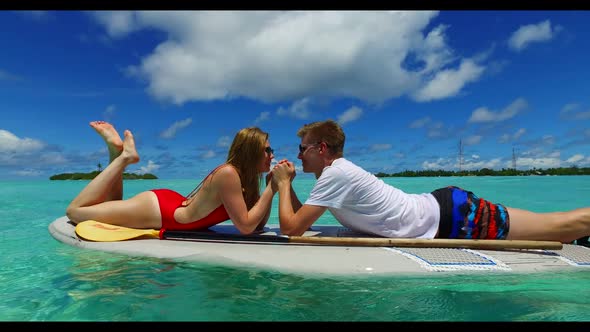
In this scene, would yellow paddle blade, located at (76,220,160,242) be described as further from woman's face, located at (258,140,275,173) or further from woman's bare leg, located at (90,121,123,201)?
woman's face, located at (258,140,275,173)

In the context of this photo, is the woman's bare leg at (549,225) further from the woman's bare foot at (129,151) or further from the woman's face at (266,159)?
the woman's bare foot at (129,151)

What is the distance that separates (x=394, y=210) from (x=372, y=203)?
9.6 inches

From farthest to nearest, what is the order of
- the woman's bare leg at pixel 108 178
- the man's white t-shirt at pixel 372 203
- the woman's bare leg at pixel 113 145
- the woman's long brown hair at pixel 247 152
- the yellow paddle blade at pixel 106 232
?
1. the woman's bare leg at pixel 113 145
2. the woman's bare leg at pixel 108 178
3. the yellow paddle blade at pixel 106 232
4. the woman's long brown hair at pixel 247 152
5. the man's white t-shirt at pixel 372 203

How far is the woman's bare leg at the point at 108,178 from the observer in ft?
15.5

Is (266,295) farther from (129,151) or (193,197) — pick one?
(129,151)

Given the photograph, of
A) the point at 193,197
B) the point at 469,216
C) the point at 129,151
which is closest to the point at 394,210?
the point at 469,216

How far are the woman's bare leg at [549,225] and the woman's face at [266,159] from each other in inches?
98.1

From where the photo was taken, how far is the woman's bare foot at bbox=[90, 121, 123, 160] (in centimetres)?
496

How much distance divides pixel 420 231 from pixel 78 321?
307 centimetres

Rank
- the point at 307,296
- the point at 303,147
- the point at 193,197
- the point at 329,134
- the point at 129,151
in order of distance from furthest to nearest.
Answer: the point at 129,151, the point at 193,197, the point at 303,147, the point at 329,134, the point at 307,296

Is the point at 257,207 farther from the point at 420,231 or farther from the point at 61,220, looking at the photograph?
the point at 61,220

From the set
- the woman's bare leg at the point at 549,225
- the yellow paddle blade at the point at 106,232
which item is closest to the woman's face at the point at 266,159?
the yellow paddle blade at the point at 106,232

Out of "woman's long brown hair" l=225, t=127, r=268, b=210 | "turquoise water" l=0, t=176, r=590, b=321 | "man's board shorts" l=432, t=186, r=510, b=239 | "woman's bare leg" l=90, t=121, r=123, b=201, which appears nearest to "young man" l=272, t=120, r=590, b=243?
"man's board shorts" l=432, t=186, r=510, b=239

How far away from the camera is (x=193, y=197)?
4.42 meters
